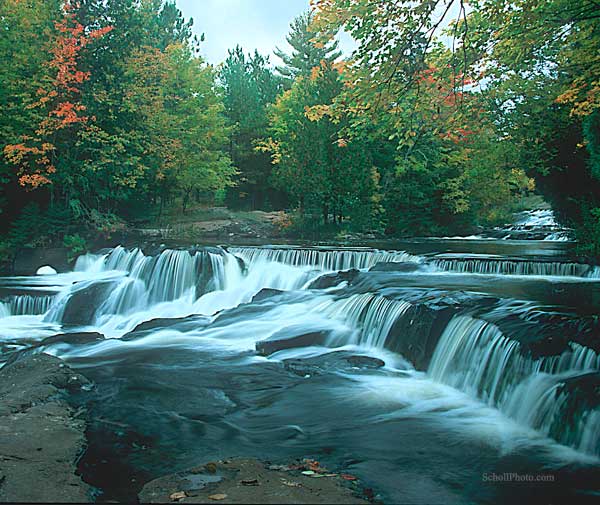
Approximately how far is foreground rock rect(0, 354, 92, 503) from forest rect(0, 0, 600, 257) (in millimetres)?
6135

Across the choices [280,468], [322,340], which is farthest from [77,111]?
[280,468]

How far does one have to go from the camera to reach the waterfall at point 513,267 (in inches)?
539

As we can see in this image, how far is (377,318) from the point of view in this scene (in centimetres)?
1049

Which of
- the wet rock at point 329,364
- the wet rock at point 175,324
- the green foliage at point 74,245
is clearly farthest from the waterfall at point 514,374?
the green foliage at point 74,245

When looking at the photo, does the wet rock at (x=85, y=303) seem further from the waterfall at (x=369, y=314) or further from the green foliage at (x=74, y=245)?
the waterfall at (x=369, y=314)

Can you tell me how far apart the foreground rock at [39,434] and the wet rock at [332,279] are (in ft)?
23.1

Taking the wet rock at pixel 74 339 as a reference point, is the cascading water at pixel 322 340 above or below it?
above

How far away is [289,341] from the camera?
10250 millimetres

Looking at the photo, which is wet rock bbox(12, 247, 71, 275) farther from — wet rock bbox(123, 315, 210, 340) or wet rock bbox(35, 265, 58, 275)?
wet rock bbox(123, 315, 210, 340)

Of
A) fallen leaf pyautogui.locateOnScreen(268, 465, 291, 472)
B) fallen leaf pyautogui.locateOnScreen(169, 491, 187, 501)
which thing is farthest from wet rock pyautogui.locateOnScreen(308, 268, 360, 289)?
fallen leaf pyautogui.locateOnScreen(169, 491, 187, 501)

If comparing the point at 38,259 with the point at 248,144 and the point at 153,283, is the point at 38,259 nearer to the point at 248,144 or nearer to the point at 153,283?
the point at 153,283

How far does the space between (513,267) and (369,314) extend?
5398 millimetres

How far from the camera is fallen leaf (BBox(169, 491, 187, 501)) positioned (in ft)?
13.4

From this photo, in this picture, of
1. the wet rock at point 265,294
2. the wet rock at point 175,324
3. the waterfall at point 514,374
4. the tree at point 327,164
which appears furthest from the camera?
the tree at point 327,164
